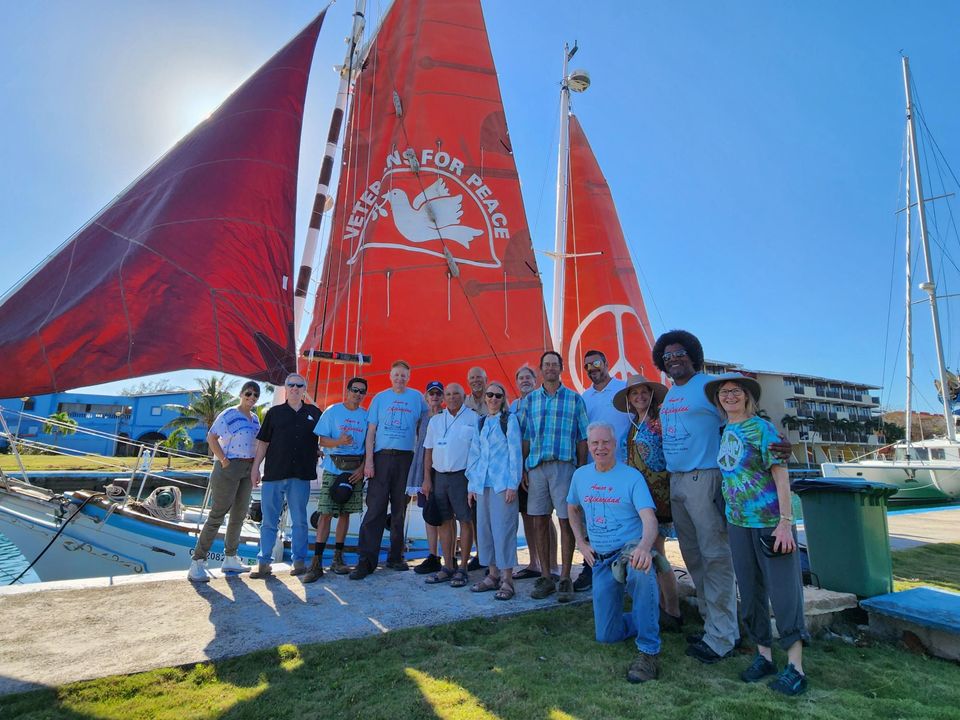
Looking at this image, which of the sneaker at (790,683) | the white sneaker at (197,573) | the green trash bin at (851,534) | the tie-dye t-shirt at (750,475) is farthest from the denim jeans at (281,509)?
the green trash bin at (851,534)

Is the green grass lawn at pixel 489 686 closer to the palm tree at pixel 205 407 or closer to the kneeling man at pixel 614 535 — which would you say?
the kneeling man at pixel 614 535

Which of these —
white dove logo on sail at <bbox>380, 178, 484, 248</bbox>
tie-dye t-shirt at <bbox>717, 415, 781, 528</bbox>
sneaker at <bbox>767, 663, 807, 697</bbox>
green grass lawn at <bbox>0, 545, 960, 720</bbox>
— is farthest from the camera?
white dove logo on sail at <bbox>380, 178, 484, 248</bbox>

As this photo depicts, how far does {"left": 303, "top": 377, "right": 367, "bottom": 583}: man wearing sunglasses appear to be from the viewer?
14.6 ft

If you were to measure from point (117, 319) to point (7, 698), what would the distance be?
3.57 meters

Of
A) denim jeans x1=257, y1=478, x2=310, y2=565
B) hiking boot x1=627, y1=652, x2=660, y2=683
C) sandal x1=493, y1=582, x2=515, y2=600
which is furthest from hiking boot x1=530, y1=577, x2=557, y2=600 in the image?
denim jeans x1=257, y1=478, x2=310, y2=565

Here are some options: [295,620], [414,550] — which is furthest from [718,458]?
[414,550]

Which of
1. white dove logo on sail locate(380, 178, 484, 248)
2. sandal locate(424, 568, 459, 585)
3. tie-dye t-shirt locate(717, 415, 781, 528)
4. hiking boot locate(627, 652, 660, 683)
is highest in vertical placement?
white dove logo on sail locate(380, 178, 484, 248)

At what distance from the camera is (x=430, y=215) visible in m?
8.77

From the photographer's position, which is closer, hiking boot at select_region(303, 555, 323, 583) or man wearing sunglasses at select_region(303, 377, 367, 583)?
hiking boot at select_region(303, 555, 323, 583)

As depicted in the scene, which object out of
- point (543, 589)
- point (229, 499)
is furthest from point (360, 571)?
point (543, 589)

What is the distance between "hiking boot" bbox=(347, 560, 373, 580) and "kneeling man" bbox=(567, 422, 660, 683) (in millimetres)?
1939

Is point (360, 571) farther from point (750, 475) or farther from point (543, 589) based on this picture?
point (750, 475)

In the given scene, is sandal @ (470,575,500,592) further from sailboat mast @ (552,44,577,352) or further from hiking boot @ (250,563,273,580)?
sailboat mast @ (552,44,577,352)

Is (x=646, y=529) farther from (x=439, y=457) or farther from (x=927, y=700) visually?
(x=439, y=457)
